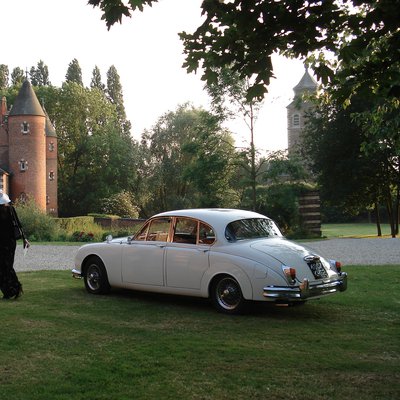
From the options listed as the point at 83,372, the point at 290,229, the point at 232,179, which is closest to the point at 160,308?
the point at 83,372

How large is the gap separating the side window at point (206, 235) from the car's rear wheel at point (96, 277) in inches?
87.8

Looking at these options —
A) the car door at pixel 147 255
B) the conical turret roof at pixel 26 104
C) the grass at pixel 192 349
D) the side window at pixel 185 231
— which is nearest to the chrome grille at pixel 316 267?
the grass at pixel 192 349

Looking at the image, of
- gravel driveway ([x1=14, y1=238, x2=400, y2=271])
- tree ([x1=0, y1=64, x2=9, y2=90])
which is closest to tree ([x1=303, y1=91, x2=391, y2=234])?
gravel driveway ([x1=14, y1=238, x2=400, y2=271])

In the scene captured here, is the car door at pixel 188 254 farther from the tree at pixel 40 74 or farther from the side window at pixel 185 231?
the tree at pixel 40 74

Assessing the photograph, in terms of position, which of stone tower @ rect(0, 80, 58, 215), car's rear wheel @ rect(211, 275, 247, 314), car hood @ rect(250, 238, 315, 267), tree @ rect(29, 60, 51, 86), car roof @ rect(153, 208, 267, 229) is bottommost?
car's rear wheel @ rect(211, 275, 247, 314)

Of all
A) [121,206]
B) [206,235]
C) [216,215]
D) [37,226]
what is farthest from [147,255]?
[121,206]

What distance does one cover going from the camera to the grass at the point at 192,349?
5.09 metres

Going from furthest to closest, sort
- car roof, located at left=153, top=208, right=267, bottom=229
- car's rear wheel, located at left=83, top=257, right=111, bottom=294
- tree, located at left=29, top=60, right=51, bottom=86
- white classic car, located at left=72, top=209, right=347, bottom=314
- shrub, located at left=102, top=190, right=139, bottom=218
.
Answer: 1. tree, located at left=29, top=60, right=51, bottom=86
2. shrub, located at left=102, top=190, right=139, bottom=218
3. car's rear wheel, located at left=83, top=257, right=111, bottom=294
4. car roof, located at left=153, top=208, right=267, bottom=229
5. white classic car, located at left=72, top=209, right=347, bottom=314

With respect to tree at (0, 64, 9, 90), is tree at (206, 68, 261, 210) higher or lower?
lower

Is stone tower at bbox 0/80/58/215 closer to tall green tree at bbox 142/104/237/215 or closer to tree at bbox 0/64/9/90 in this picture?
tall green tree at bbox 142/104/237/215

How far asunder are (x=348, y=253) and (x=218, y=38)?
1610 centimetres

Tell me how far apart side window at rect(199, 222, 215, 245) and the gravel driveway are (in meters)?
6.01

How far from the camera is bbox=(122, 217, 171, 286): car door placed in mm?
9477

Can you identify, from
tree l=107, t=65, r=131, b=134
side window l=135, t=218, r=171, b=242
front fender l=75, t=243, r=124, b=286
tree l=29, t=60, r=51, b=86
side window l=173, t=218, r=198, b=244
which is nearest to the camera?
side window l=173, t=218, r=198, b=244
